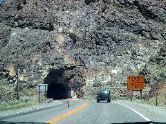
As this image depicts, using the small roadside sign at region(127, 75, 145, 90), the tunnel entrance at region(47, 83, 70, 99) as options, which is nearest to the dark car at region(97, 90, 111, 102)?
the small roadside sign at region(127, 75, 145, 90)

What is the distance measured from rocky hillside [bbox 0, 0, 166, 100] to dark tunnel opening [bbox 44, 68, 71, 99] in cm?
156

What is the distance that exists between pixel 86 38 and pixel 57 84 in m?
12.2

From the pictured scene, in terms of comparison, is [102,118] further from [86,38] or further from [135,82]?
[86,38]

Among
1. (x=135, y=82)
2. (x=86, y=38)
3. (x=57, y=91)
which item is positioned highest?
(x=86, y=38)

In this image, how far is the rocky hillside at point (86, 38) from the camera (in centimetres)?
9081

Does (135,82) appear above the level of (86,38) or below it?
below

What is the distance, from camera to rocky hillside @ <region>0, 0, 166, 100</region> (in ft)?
298

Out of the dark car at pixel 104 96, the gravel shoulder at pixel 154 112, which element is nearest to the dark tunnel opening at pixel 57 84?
the dark car at pixel 104 96

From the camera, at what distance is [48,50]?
92750 millimetres

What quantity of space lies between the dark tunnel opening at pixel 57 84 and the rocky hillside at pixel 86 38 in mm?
1555

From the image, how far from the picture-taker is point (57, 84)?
98875 millimetres

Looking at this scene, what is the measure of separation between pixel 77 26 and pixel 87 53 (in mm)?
7914

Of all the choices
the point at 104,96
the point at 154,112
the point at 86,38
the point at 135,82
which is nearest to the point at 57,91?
the point at 86,38

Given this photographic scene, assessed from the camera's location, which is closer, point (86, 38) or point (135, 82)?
point (135, 82)
